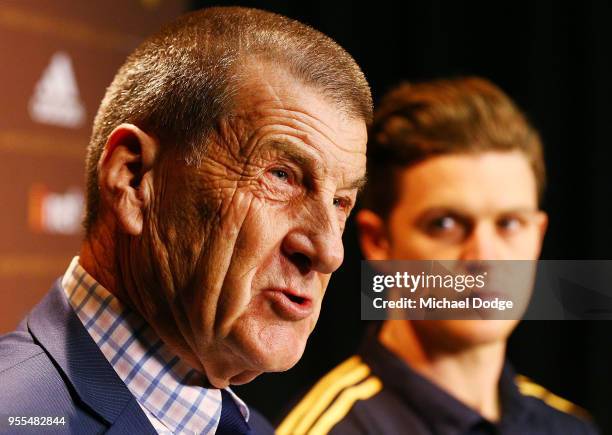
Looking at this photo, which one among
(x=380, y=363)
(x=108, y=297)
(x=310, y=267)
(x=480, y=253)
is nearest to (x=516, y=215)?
(x=480, y=253)

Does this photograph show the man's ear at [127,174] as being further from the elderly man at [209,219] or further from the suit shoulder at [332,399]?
the suit shoulder at [332,399]

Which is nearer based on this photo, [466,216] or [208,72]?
[208,72]

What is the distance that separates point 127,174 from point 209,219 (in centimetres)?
10

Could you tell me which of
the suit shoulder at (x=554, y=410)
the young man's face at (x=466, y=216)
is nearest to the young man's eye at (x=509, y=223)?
the young man's face at (x=466, y=216)

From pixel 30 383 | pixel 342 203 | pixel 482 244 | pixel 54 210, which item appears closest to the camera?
pixel 30 383

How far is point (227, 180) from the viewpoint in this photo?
0.87 m

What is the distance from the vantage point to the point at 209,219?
0.86 metres

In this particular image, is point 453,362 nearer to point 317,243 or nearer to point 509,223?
point 509,223

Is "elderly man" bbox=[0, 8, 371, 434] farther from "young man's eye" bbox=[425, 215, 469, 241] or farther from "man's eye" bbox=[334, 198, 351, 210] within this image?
"young man's eye" bbox=[425, 215, 469, 241]

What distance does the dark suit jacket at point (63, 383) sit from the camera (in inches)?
31.7

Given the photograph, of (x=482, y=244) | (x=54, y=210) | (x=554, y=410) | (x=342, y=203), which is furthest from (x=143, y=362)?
(x=554, y=410)

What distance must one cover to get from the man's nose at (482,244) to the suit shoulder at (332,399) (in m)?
0.27

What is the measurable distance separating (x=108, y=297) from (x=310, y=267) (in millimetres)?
215

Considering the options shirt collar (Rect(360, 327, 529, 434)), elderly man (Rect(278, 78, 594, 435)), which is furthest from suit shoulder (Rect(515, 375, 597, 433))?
shirt collar (Rect(360, 327, 529, 434))
